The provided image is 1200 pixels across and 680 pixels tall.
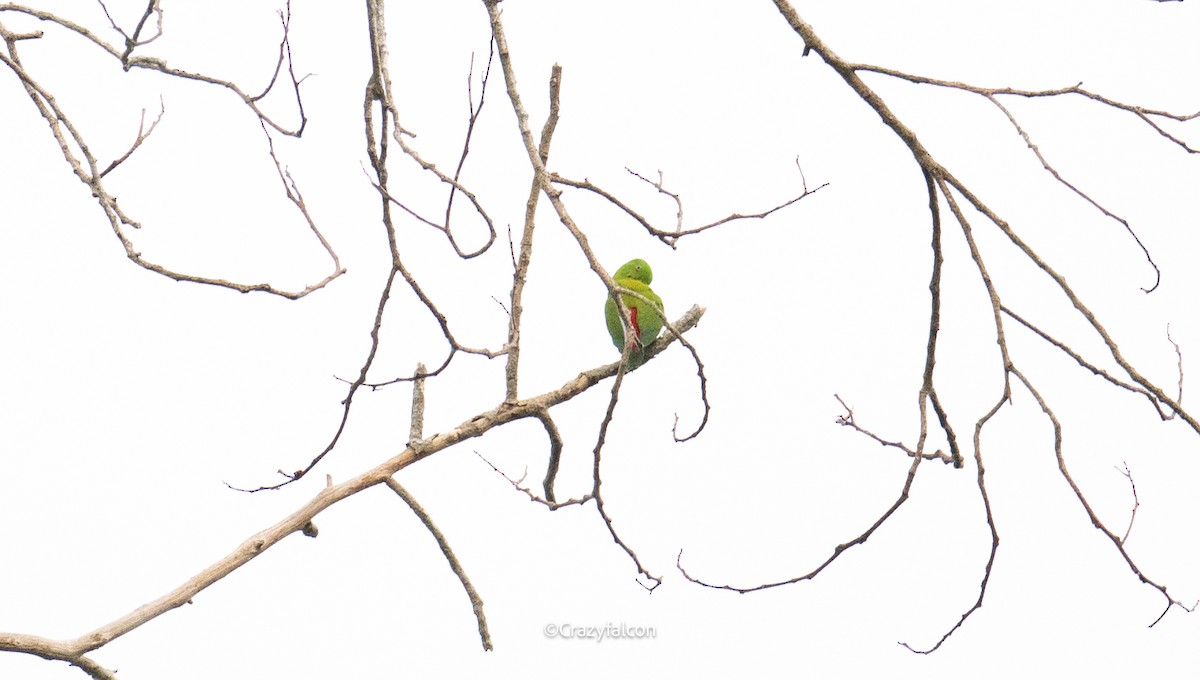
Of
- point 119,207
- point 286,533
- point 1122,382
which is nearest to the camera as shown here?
point 1122,382

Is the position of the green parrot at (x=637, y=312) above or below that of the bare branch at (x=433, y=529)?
above

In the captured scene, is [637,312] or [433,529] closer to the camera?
[433,529]

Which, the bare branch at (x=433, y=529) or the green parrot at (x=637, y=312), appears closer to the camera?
the bare branch at (x=433, y=529)

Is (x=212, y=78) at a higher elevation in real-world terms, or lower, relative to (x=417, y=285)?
higher

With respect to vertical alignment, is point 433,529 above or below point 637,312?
below

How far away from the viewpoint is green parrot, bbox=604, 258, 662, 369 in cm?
349

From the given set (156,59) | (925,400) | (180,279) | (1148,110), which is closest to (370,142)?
(180,279)

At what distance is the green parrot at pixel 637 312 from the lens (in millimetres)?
3494

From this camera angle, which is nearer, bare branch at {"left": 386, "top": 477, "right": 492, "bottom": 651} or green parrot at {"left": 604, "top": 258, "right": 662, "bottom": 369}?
bare branch at {"left": 386, "top": 477, "right": 492, "bottom": 651}

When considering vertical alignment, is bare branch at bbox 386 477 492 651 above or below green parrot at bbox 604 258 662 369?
below

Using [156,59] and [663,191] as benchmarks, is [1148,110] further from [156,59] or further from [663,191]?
[156,59]

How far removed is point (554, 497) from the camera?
317cm

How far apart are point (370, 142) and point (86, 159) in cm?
73

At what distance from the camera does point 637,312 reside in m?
3.55
